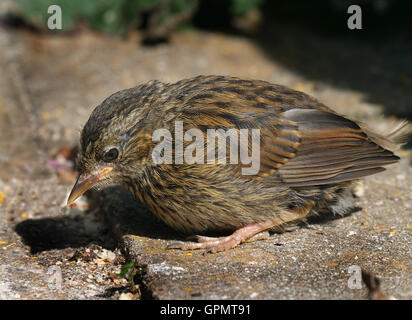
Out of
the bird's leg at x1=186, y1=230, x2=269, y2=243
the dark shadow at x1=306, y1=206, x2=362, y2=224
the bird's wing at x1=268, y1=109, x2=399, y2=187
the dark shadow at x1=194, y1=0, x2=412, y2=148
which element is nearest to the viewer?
the bird's leg at x1=186, y1=230, x2=269, y2=243

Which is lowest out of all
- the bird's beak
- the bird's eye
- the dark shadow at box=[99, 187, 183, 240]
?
the dark shadow at box=[99, 187, 183, 240]

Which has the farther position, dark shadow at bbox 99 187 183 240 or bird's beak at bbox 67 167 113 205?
dark shadow at bbox 99 187 183 240

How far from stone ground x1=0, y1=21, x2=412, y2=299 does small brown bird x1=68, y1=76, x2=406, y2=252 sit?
28 cm

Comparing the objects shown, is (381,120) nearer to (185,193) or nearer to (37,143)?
(185,193)

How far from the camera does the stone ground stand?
436 centimetres

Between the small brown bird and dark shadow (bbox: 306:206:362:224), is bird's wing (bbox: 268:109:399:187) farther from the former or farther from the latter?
dark shadow (bbox: 306:206:362:224)

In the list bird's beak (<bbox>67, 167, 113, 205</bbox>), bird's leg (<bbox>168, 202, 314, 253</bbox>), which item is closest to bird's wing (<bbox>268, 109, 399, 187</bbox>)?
bird's leg (<bbox>168, 202, 314, 253</bbox>)

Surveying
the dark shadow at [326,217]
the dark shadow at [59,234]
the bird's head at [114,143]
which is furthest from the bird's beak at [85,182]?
the dark shadow at [326,217]

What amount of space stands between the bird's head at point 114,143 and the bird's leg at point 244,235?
749mm

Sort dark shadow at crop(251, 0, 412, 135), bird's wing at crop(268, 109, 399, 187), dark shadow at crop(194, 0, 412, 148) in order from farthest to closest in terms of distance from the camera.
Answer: dark shadow at crop(194, 0, 412, 148)
dark shadow at crop(251, 0, 412, 135)
bird's wing at crop(268, 109, 399, 187)

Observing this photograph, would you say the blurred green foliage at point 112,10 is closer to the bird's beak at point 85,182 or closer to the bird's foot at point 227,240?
the bird's beak at point 85,182

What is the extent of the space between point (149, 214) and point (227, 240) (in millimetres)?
948

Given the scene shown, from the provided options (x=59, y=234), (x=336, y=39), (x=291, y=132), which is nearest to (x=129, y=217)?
(x=59, y=234)

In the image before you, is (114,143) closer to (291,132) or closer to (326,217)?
(291,132)
